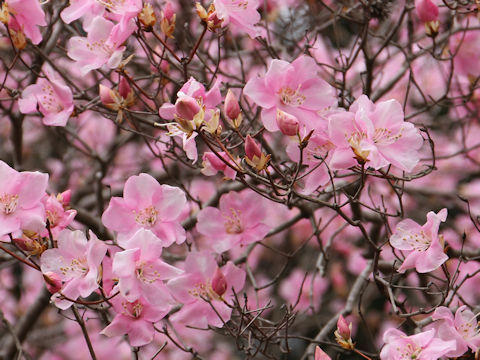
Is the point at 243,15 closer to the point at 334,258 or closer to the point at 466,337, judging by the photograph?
the point at 466,337

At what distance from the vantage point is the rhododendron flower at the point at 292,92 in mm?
1569

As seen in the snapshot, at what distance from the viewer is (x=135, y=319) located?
1.57 metres

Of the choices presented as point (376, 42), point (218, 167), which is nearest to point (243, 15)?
point (218, 167)

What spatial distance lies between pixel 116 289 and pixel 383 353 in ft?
1.90

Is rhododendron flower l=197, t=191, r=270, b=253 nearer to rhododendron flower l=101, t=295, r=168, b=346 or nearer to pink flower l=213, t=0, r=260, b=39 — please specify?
rhododendron flower l=101, t=295, r=168, b=346

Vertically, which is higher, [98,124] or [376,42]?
[376,42]

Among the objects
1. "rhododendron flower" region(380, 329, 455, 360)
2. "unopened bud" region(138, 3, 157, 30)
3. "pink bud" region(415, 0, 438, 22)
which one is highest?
"unopened bud" region(138, 3, 157, 30)

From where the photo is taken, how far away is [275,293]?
458 cm

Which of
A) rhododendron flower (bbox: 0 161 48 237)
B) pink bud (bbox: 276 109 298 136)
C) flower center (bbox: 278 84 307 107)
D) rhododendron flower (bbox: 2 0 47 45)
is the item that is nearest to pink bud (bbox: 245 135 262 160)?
pink bud (bbox: 276 109 298 136)

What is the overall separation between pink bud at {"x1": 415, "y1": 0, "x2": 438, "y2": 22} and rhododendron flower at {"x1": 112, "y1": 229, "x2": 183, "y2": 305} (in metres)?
0.99

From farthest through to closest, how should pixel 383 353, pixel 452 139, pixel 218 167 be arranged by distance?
pixel 452 139, pixel 218 167, pixel 383 353

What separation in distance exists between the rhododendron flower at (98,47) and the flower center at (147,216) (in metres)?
0.36

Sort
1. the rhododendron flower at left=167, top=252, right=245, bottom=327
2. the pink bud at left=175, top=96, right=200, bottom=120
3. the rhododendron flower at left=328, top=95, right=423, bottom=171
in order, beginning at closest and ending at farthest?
the pink bud at left=175, top=96, right=200, bottom=120, the rhododendron flower at left=328, top=95, right=423, bottom=171, the rhododendron flower at left=167, top=252, right=245, bottom=327

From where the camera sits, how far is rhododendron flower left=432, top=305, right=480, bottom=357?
1.47m
